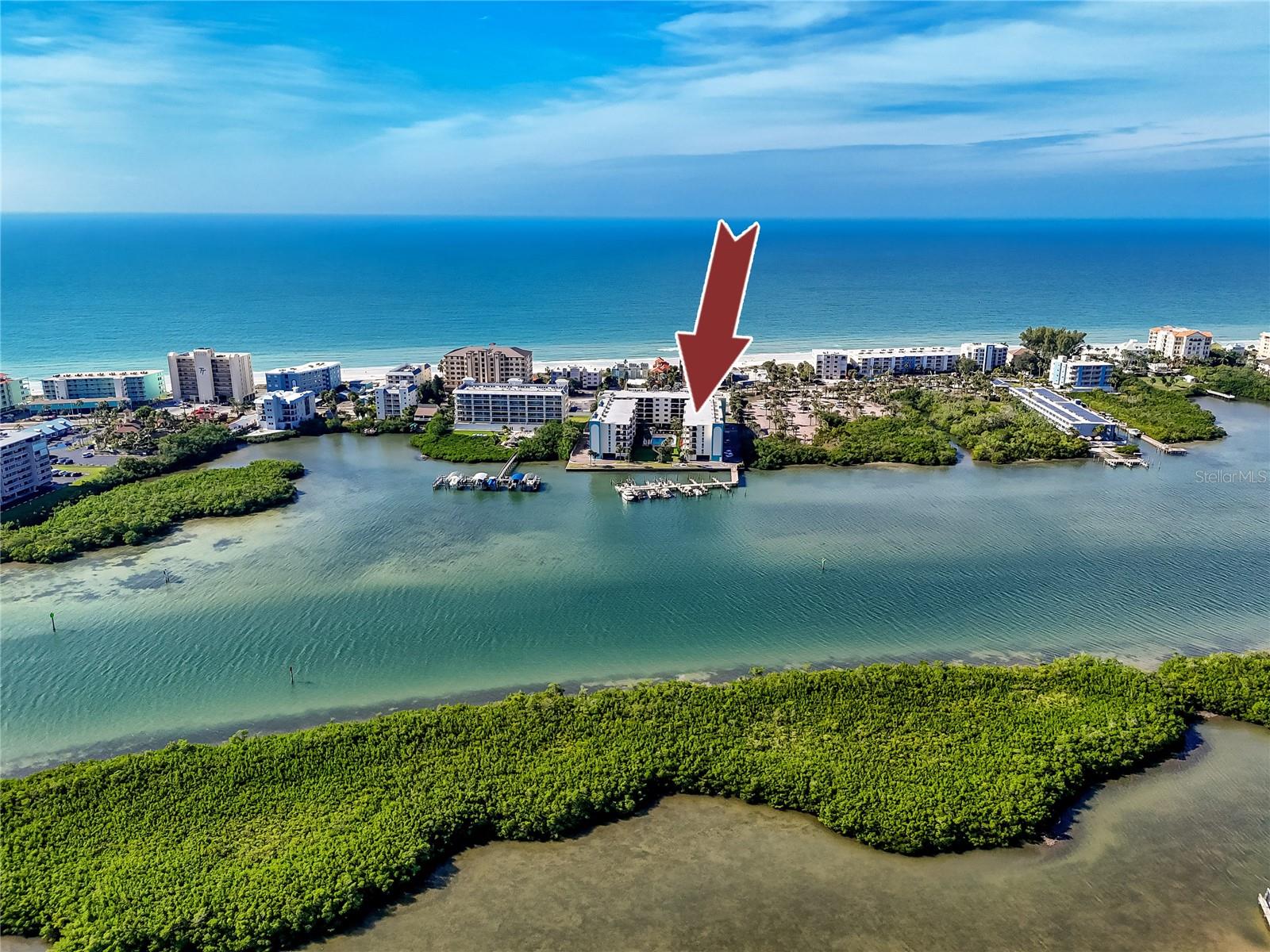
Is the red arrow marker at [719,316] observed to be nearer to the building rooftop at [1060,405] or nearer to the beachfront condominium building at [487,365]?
the building rooftop at [1060,405]

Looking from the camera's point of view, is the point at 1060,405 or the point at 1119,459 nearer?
the point at 1119,459

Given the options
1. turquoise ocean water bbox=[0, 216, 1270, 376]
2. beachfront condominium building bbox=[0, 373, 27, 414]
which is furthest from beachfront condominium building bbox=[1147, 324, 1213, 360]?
beachfront condominium building bbox=[0, 373, 27, 414]

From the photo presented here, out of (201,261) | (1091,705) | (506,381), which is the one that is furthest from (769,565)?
(201,261)

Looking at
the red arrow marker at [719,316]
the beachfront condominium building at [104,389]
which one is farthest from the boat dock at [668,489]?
the beachfront condominium building at [104,389]

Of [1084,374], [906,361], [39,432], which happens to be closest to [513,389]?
[39,432]

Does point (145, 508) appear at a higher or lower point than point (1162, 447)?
lower

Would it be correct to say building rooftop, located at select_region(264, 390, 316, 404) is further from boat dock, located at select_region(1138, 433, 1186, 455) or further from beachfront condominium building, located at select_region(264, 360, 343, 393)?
boat dock, located at select_region(1138, 433, 1186, 455)

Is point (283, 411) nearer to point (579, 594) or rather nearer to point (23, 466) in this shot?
point (23, 466)
